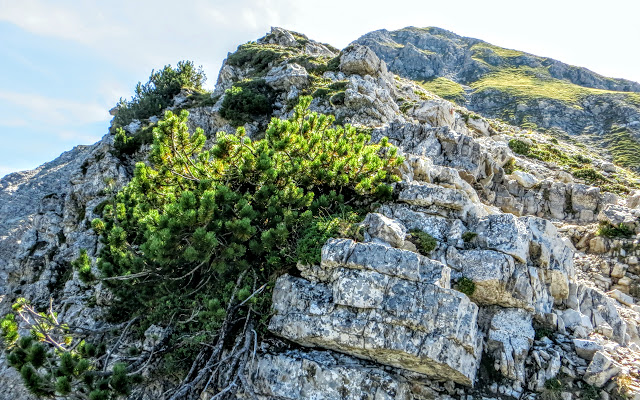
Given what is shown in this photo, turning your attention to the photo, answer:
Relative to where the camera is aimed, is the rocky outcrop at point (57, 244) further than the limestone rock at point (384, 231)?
Yes

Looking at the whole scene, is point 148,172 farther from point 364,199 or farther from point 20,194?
point 20,194

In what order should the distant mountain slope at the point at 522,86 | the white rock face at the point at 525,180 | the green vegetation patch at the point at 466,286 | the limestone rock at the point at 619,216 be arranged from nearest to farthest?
the green vegetation patch at the point at 466,286 → the limestone rock at the point at 619,216 → the white rock face at the point at 525,180 → the distant mountain slope at the point at 522,86

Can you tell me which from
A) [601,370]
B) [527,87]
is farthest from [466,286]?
[527,87]

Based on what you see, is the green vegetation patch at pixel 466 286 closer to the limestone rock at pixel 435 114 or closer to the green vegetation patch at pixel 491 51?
the limestone rock at pixel 435 114

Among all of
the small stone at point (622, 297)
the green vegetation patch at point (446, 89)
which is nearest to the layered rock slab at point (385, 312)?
the small stone at point (622, 297)

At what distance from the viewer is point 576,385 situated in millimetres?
9047

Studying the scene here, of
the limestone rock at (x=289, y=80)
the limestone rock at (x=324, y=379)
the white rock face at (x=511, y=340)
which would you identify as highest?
the limestone rock at (x=289, y=80)

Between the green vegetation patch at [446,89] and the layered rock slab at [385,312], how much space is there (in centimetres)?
8132

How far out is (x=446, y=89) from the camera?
92812mm

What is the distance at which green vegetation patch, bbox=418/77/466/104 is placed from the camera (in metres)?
83.1

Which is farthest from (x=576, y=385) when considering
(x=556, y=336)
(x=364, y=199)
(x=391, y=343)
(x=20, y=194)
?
(x=20, y=194)

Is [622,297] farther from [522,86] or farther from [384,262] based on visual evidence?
[522,86]

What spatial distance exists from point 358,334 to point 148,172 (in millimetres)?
8485

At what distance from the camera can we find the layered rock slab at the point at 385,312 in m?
8.70
